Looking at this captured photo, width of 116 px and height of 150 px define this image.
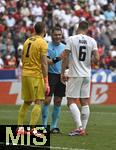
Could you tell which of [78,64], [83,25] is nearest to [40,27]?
[83,25]

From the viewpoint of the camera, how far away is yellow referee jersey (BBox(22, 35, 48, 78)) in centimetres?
1407

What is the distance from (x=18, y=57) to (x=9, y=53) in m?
0.85

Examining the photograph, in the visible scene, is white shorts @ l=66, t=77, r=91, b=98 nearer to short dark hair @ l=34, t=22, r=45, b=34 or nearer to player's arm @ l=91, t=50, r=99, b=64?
player's arm @ l=91, t=50, r=99, b=64

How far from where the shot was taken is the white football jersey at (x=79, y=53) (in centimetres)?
1473

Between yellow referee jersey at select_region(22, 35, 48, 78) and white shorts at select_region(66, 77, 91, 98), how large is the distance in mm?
873

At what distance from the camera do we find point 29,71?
1421 cm

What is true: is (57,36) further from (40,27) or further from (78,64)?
(40,27)

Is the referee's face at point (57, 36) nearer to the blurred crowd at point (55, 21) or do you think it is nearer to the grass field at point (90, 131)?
the grass field at point (90, 131)

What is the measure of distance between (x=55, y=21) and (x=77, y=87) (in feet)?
65.8

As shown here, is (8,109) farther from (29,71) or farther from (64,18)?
(64,18)

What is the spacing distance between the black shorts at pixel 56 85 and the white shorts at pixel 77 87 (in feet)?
3.06

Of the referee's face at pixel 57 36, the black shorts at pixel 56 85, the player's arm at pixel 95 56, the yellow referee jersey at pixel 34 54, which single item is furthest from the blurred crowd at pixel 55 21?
the yellow referee jersey at pixel 34 54

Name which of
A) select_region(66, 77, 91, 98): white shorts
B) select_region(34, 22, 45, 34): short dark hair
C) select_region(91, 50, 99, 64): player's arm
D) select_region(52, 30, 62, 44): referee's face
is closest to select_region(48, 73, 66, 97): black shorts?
select_region(52, 30, 62, 44): referee's face

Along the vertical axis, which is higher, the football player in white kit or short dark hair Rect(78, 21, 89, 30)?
short dark hair Rect(78, 21, 89, 30)
